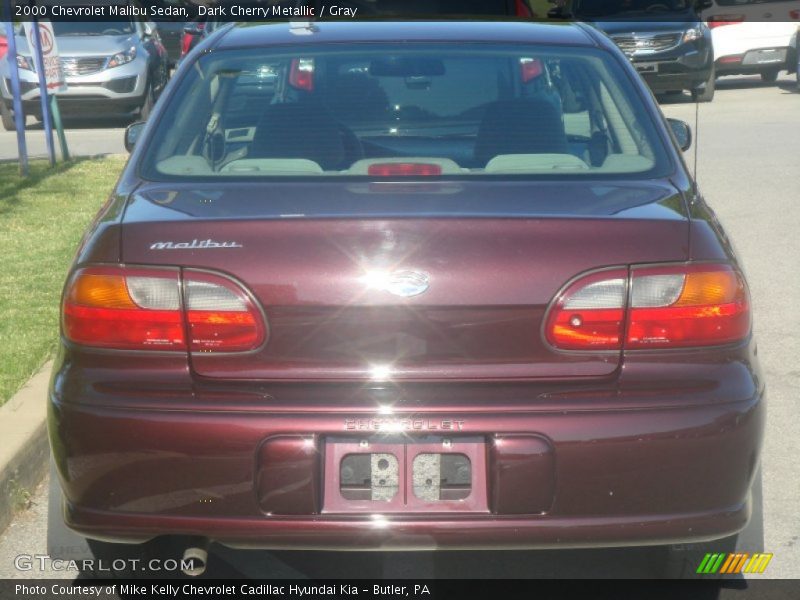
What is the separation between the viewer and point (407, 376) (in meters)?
3.15

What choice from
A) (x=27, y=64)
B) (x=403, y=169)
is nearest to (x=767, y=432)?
(x=403, y=169)

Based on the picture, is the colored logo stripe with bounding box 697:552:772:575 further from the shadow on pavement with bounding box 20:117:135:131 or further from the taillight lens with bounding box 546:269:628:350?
the shadow on pavement with bounding box 20:117:135:131

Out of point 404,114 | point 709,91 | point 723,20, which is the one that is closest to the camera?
point 404,114

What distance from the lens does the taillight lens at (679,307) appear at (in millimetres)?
3189

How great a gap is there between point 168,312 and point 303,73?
4.44 feet

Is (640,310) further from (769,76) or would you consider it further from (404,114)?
(769,76)

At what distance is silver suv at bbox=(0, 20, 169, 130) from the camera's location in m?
17.1

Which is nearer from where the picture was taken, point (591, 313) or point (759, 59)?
point (591, 313)

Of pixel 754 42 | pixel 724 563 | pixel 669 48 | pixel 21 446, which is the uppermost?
pixel 724 563

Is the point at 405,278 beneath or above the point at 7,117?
above

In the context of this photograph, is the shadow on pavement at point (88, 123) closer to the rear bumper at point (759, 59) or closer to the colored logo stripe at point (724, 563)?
the rear bumper at point (759, 59)

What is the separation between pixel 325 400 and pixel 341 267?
0.31 metres

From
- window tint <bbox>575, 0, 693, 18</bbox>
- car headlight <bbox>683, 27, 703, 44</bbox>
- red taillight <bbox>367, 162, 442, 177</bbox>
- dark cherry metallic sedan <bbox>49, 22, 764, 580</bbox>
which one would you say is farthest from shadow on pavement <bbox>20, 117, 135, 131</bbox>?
dark cherry metallic sedan <bbox>49, 22, 764, 580</bbox>

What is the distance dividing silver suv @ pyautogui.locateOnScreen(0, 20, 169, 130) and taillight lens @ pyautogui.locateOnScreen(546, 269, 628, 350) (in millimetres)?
14795
